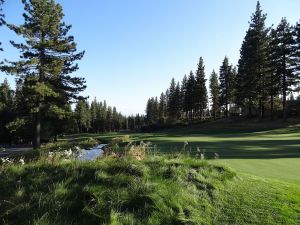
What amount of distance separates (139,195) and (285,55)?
48.2 meters

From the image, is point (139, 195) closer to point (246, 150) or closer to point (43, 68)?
point (246, 150)

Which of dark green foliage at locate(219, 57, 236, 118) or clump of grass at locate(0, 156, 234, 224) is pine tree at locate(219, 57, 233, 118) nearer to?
dark green foliage at locate(219, 57, 236, 118)

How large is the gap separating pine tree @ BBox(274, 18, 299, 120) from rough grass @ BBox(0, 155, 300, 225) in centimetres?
4476

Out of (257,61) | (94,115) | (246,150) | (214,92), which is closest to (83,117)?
(94,115)

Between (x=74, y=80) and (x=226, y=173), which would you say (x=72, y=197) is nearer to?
(x=226, y=173)

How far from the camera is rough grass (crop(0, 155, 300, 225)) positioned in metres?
5.71

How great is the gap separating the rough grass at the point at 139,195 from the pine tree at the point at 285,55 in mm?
44756

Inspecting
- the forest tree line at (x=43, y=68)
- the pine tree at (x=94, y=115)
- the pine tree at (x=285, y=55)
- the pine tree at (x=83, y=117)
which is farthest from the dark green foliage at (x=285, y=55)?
the pine tree at (x=94, y=115)

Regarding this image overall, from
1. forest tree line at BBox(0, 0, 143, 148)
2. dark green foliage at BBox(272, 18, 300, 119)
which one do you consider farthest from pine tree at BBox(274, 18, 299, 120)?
forest tree line at BBox(0, 0, 143, 148)

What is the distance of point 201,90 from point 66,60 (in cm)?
5022

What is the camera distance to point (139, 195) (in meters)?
6.14

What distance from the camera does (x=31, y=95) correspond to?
36.0 metres

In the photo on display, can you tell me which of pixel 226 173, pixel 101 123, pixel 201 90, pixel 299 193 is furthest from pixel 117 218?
pixel 101 123

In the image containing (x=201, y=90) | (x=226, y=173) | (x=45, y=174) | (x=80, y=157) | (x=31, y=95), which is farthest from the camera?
(x=201, y=90)
